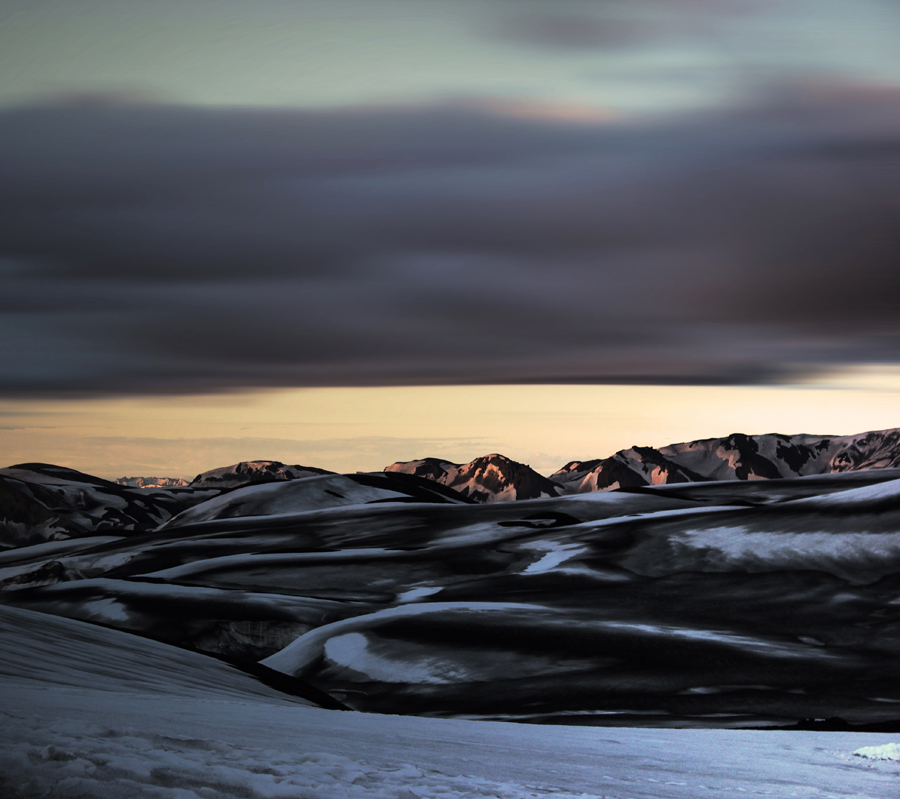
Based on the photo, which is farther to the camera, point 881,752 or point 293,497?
point 293,497

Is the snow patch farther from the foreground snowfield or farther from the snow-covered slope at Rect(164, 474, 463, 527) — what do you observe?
the snow-covered slope at Rect(164, 474, 463, 527)

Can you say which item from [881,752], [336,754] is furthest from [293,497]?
[336,754]

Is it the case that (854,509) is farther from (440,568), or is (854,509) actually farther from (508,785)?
(508,785)

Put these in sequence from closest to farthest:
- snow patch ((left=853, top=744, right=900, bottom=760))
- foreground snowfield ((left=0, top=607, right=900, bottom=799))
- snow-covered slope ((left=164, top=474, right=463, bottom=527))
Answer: foreground snowfield ((left=0, top=607, right=900, bottom=799)), snow patch ((left=853, top=744, right=900, bottom=760)), snow-covered slope ((left=164, top=474, right=463, bottom=527))

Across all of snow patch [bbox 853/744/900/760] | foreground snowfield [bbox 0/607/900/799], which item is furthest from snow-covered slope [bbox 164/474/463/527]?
snow patch [bbox 853/744/900/760]

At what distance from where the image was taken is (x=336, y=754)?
7.88 m

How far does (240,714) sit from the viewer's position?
10875 mm

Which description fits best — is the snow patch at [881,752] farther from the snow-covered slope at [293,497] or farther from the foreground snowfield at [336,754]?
the snow-covered slope at [293,497]

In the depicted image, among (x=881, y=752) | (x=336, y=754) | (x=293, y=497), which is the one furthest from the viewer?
(x=293, y=497)

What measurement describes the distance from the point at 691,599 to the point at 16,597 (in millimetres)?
37509

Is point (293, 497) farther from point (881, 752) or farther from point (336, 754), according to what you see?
point (336, 754)

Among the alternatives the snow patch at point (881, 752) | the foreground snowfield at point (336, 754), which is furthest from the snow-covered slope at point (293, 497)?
the snow patch at point (881, 752)

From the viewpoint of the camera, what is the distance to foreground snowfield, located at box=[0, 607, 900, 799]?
20.2 ft

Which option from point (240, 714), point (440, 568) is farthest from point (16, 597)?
point (240, 714)
